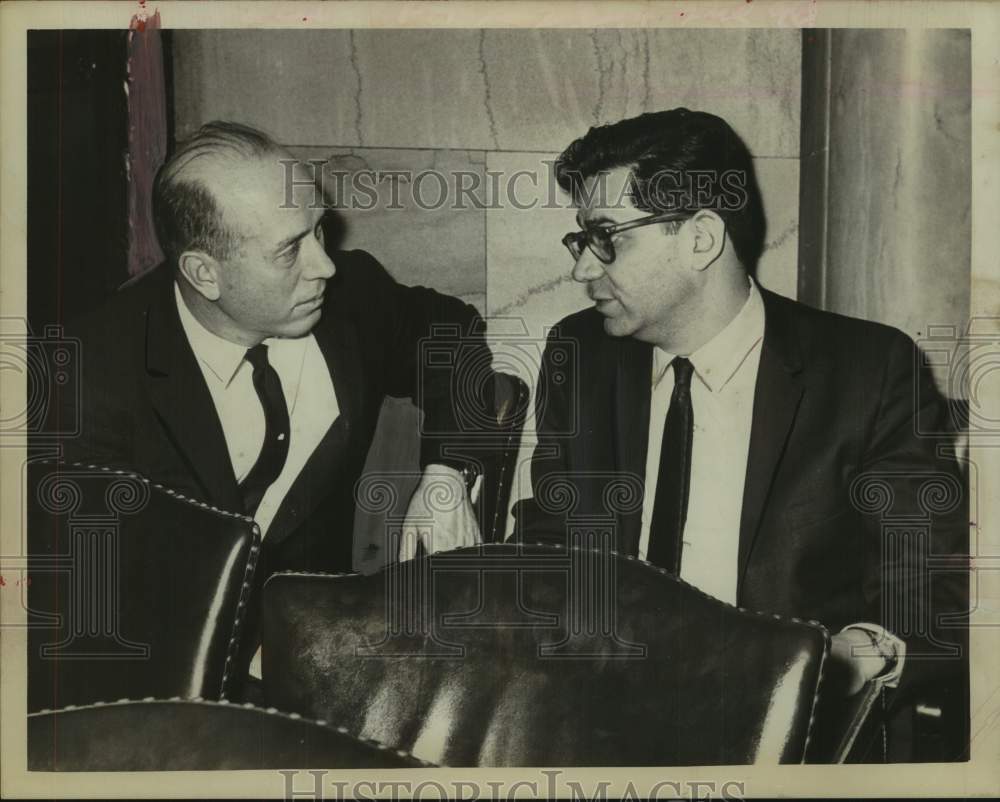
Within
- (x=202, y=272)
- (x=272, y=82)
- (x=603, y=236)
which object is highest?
(x=272, y=82)

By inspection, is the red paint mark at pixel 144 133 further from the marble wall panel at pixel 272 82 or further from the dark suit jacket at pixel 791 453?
the dark suit jacket at pixel 791 453

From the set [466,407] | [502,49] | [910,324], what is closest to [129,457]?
[466,407]

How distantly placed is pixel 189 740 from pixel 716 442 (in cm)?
168

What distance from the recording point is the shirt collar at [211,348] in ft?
11.0

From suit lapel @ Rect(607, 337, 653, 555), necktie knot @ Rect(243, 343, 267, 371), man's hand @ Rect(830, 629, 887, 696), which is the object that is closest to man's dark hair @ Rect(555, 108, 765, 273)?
suit lapel @ Rect(607, 337, 653, 555)

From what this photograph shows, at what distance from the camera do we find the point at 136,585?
3.32 meters

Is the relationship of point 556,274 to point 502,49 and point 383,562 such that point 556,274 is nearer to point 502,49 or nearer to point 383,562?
point 502,49

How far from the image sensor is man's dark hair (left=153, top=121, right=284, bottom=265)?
10.8ft

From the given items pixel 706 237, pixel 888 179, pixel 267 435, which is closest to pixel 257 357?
pixel 267 435

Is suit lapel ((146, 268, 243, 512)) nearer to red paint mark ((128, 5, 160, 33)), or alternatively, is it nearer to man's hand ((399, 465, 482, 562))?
man's hand ((399, 465, 482, 562))

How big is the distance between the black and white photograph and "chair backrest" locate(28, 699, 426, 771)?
0.07ft

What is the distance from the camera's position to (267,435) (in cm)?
337

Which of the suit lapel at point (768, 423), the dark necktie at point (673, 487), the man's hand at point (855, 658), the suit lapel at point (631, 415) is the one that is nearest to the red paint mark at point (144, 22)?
the suit lapel at point (631, 415)

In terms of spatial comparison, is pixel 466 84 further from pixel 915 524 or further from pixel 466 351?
pixel 915 524
